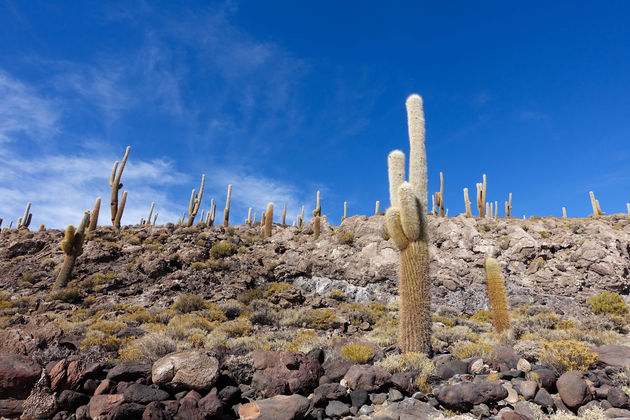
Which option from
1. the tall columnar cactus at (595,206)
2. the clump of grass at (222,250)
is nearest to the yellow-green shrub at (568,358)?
the clump of grass at (222,250)

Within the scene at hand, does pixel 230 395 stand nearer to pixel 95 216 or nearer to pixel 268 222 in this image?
pixel 268 222

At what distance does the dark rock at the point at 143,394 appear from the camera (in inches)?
224

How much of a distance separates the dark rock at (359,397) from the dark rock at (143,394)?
10.3ft

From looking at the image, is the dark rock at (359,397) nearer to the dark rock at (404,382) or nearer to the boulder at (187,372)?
the dark rock at (404,382)

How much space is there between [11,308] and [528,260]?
2420cm

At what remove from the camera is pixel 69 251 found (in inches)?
742

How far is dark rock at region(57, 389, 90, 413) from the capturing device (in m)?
5.76

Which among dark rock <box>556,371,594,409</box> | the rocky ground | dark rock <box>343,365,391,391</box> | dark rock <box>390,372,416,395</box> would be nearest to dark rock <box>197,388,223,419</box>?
the rocky ground

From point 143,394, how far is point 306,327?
7.32m

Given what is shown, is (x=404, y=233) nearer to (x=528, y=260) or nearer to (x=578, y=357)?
(x=578, y=357)

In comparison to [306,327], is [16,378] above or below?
below

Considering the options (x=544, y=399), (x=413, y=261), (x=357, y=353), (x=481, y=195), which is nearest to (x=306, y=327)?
(x=357, y=353)

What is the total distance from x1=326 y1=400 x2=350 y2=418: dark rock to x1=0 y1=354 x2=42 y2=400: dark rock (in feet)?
15.9

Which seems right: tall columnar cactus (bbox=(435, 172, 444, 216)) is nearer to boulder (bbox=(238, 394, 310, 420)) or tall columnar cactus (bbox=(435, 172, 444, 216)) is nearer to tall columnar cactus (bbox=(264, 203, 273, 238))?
tall columnar cactus (bbox=(264, 203, 273, 238))
